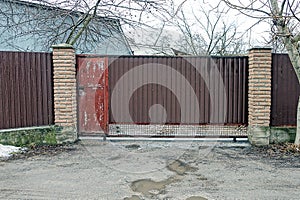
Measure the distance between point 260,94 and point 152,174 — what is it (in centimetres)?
322

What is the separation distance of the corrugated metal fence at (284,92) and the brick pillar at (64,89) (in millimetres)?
4516

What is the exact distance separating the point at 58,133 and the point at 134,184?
9.88ft

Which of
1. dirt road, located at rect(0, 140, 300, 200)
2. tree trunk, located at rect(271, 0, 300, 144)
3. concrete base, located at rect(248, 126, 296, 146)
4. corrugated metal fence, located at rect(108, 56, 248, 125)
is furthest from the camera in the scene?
corrugated metal fence, located at rect(108, 56, 248, 125)

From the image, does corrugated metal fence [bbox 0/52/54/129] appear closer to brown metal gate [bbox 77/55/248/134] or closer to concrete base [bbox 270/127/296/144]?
brown metal gate [bbox 77/55/248/134]

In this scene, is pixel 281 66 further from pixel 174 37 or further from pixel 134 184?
pixel 174 37

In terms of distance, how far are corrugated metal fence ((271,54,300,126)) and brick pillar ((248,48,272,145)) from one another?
23 cm

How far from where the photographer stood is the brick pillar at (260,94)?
6.33m

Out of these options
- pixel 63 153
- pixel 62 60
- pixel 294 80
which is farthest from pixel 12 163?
pixel 294 80

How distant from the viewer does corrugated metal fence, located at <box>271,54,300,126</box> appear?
21.3 feet

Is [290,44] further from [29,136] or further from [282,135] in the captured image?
[29,136]

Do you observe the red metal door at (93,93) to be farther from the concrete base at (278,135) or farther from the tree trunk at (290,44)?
the tree trunk at (290,44)

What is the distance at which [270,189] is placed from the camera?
4.05 metres

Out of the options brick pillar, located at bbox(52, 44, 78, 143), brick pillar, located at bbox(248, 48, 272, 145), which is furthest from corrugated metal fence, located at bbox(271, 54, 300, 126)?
brick pillar, located at bbox(52, 44, 78, 143)

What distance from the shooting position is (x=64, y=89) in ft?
21.3
